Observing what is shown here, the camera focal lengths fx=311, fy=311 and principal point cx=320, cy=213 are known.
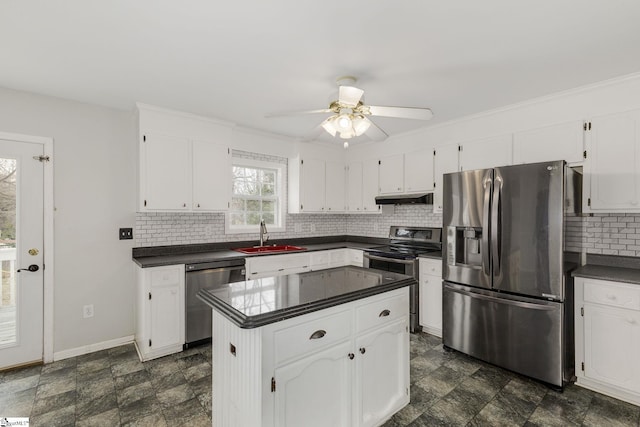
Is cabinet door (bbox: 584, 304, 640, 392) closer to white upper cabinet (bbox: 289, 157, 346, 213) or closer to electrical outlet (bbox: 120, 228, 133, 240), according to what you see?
white upper cabinet (bbox: 289, 157, 346, 213)

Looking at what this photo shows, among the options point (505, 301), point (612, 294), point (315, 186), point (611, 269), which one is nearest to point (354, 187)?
point (315, 186)

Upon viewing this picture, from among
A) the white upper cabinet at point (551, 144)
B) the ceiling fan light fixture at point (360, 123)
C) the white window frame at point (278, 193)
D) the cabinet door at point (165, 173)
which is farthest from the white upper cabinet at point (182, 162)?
the white upper cabinet at point (551, 144)

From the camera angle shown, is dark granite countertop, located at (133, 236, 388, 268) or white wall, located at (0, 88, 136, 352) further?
dark granite countertop, located at (133, 236, 388, 268)

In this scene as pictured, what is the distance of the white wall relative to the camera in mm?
2965

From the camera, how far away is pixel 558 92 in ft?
9.25

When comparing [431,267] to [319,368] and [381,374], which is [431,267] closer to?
[381,374]

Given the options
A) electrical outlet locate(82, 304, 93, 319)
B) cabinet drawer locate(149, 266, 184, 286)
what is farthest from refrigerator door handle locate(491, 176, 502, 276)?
electrical outlet locate(82, 304, 93, 319)

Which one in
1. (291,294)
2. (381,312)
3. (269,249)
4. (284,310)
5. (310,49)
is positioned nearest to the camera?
(284,310)

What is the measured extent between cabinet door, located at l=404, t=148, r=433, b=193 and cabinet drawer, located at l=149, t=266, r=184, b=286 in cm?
291

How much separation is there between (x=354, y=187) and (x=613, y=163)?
9.81 feet

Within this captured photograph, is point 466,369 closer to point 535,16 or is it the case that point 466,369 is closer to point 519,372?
point 519,372

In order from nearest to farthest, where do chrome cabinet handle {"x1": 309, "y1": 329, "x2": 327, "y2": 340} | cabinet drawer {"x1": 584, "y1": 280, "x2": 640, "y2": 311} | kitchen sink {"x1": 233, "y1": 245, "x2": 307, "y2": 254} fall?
chrome cabinet handle {"x1": 309, "y1": 329, "x2": 327, "y2": 340} → cabinet drawer {"x1": 584, "y1": 280, "x2": 640, "y2": 311} → kitchen sink {"x1": 233, "y1": 245, "x2": 307, "y2": 254}

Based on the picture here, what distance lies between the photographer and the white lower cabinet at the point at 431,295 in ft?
11.4

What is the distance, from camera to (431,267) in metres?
3.54
